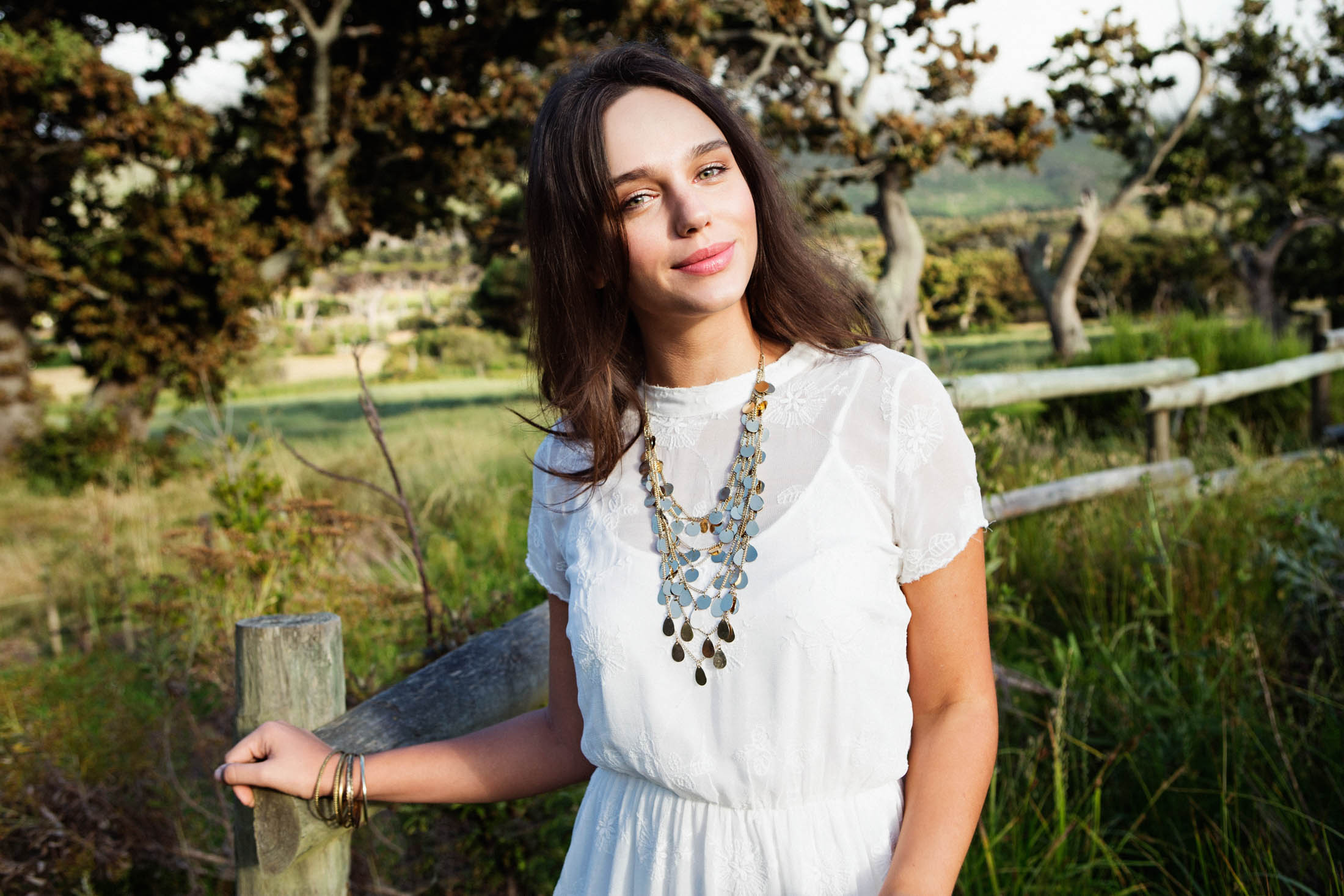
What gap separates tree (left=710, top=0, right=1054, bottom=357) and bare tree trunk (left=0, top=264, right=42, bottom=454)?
8.67 metres

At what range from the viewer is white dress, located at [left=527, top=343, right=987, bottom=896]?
1.26 metres

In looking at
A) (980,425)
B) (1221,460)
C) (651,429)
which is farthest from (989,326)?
(651,429)

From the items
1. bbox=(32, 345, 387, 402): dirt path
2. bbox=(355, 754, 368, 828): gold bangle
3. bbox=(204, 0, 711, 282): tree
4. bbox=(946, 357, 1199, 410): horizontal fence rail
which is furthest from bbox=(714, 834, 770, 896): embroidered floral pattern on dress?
bbox=(32, 345, 387, 402): dirt path

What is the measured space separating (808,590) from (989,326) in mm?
32727

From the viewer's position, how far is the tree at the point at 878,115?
11.4 m

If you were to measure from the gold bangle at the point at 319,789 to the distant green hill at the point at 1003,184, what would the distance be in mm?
1431

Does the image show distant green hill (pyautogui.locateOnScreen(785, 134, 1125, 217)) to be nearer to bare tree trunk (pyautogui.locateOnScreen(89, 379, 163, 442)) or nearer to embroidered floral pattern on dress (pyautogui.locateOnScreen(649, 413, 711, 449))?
embroidered floral pattern on dress (pyautogui.locateOnScreen(649, 413, 711, 449))

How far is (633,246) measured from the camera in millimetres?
1433

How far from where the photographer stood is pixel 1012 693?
3252mm

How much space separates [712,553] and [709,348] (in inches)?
14.0

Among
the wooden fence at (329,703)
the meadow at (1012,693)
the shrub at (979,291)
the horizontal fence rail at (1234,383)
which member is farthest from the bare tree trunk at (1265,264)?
the wooden fence at (329,703)

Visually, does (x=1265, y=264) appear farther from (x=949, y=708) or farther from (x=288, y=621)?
(x=288, y=621)

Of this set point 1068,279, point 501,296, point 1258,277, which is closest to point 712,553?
point 1068,279

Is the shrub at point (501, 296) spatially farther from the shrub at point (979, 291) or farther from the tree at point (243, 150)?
the shrub at point (979, 291)
